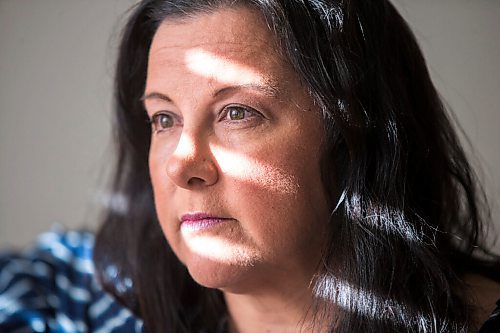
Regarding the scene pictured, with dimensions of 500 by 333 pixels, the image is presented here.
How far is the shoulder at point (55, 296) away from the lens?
1.21 metres

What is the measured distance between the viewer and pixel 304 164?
1007mm

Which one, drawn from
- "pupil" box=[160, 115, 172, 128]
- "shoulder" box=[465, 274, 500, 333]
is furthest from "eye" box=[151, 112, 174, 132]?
"shoulder" box=[465, 274, 500, 333]

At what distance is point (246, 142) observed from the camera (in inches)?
39.2

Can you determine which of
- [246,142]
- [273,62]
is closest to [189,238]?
[246,142]

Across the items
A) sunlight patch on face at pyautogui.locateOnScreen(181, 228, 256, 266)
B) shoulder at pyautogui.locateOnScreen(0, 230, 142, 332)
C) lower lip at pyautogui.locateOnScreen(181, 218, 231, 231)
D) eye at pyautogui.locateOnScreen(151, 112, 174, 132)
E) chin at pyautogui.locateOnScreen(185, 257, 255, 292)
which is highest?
eye at pyautogui.locateOnScreen(151, 112, 174, 132)

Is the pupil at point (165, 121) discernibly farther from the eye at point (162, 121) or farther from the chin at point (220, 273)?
the chin at point (220, 273)

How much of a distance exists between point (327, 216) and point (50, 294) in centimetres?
55

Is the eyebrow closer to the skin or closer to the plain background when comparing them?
the skin

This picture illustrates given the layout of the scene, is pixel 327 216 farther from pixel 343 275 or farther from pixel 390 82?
pixel 390 82

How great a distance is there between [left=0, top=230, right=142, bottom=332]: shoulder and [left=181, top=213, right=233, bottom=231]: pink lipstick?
1.02 ft

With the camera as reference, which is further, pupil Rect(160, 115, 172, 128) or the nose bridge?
pupil Rect(160, 115, 172, 128)

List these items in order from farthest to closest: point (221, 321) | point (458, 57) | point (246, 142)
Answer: point (458, 57) → point (221, 321) → point (246, 142)

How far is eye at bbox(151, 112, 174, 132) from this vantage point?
3.66 feet

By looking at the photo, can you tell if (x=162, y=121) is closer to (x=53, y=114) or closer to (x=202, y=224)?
(x=202, y=224)
